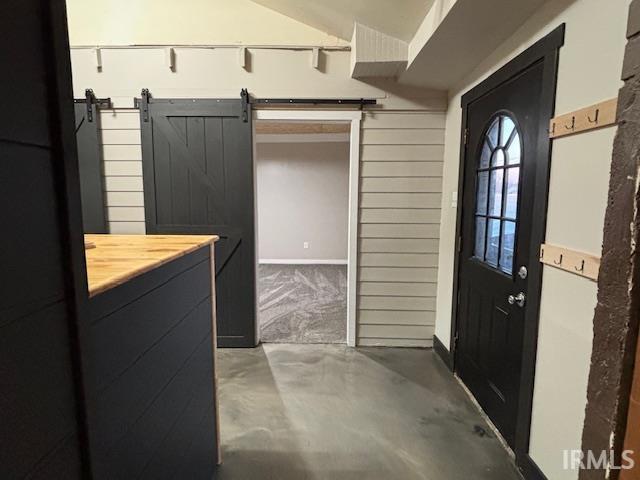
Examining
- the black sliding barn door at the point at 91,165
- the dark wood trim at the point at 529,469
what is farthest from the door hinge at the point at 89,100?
the dark wood trim at the point at 529,469

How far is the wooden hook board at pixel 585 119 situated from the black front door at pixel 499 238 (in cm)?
12

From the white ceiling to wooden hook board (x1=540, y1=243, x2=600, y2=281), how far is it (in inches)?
60.4

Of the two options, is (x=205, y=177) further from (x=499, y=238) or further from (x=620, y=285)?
(x=620, y=285)

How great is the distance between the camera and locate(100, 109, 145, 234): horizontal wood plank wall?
2.87m

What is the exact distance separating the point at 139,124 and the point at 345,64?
1845 mm

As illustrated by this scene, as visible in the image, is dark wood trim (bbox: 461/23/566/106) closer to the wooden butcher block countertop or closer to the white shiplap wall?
the white shiplap wall

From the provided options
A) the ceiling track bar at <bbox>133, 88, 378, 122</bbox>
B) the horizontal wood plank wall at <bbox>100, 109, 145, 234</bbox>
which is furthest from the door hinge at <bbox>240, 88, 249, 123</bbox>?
the horizontal wood plank wall at <bbox>100, 109, 145, 234</bbox>

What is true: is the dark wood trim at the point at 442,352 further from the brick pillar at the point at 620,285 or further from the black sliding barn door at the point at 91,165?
the black sliding barn door at the point at 91,165

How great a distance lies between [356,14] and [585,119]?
174 centimetres

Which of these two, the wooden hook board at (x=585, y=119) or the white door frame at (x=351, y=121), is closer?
the wooden hook board at (x=585, y=119)

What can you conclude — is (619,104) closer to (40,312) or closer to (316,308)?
(40,312)

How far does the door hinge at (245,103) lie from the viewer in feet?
9.19

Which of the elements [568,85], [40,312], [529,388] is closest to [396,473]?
[529,388]

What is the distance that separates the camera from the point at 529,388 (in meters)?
1.69
